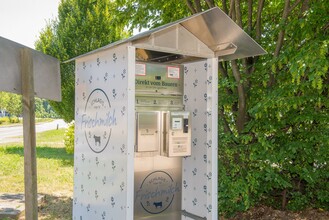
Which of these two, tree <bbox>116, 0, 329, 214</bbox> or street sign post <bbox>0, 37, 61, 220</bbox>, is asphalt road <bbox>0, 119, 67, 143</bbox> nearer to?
tree <bbox>116, 0, 329, 214</bbox>

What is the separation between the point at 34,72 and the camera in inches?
119

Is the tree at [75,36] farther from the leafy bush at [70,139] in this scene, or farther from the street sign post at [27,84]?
the street sign post at [27,84]

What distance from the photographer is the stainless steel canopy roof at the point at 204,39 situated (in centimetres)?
330

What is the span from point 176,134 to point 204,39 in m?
1.11

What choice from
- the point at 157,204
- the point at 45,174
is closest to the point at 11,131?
the point at 45,174

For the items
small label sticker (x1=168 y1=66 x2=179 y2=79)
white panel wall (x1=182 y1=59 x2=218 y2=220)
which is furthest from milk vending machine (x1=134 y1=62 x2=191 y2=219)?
white panel wall (x1=182 y1=59 x2=218 y2=220)

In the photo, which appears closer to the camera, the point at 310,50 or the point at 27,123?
the point at 27,123

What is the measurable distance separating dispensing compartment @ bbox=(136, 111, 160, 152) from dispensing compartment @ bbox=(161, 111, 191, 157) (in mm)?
83

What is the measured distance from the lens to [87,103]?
4.01 m

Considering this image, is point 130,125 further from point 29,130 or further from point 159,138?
point 29,130

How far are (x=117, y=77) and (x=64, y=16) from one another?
37.9ft

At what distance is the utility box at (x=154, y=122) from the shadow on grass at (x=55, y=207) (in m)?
1.27

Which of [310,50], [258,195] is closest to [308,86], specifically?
[310,50]

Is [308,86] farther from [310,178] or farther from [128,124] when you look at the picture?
[128,124]
